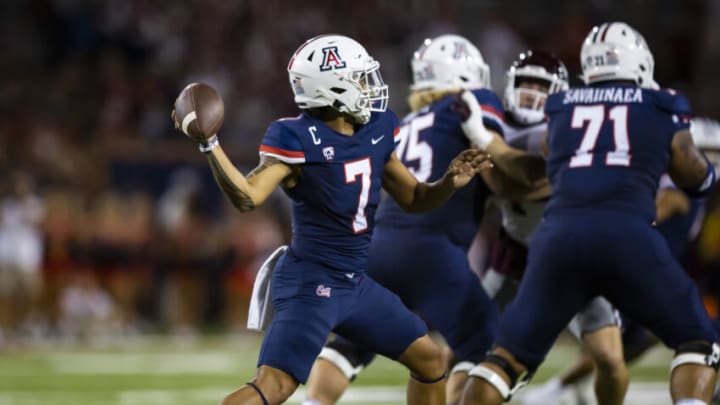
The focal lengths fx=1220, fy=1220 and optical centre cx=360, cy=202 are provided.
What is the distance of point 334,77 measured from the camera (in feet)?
14.9

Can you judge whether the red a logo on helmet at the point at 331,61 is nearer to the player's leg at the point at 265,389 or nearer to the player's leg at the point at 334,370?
A: the player's leg at the point at 265,389

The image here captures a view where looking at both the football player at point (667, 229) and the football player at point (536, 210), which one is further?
the football player at point (667, 229)

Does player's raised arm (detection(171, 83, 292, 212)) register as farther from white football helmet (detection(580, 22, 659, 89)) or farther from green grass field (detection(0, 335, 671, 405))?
green grass field (detection(0, 335, 671, 405))

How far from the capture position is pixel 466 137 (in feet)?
17.8

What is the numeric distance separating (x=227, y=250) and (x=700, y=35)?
19.9ft

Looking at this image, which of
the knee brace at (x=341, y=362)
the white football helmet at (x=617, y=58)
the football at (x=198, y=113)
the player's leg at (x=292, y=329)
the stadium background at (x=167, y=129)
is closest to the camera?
the football at (x=198, y=113)

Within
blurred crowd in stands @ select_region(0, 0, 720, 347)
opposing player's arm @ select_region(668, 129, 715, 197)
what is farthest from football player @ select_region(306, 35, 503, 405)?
blurred crowd in stands @ select_region(0, 0, 720, 347)

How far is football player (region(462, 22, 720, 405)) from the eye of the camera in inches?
A: 184

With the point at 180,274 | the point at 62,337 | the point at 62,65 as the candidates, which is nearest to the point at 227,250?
the point at 180,274

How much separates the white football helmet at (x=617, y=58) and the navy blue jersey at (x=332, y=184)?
941mm

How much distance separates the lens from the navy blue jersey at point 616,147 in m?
4.77

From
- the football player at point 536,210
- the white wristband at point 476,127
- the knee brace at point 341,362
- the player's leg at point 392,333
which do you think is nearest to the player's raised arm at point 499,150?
the white wristband at point 476,127

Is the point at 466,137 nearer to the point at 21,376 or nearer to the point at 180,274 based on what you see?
the point at 21,376

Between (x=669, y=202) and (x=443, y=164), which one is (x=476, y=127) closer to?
(x=443, y=164)
